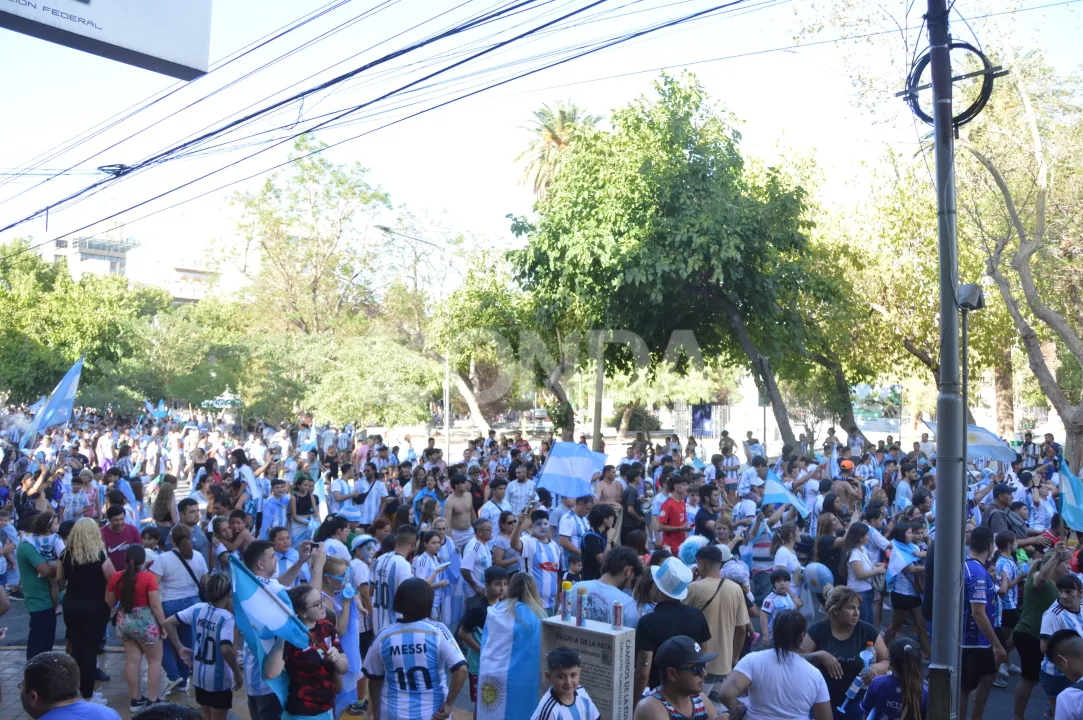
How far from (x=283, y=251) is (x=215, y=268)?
3.96m

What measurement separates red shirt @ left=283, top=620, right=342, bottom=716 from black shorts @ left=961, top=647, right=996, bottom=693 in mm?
4914

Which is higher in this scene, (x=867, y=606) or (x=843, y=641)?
(x=843, y=641)

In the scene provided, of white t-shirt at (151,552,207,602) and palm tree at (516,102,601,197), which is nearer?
white t-shirt at (151,552,207,602)

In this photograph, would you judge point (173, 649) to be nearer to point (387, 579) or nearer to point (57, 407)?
point (387, 579)

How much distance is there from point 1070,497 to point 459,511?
260 inches

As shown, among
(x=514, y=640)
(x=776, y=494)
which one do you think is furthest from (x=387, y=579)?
(x=776, y=494)

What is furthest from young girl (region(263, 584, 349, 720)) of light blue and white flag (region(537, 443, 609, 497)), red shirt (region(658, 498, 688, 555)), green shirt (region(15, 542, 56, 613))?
red shirt (region(658, 498, 688, 555))

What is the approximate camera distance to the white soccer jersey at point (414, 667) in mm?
5582

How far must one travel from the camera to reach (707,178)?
23266mm

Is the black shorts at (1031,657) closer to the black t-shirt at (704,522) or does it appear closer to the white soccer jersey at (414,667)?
the black t-shirt at (704,522)

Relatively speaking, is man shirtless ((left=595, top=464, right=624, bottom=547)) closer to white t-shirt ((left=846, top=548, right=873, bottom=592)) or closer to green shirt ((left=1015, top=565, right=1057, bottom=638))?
white t-shirt ((left=846, top=548, right=873, bottom=592))

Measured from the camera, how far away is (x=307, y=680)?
17.8ft

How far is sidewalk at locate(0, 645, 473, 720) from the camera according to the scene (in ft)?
26.6

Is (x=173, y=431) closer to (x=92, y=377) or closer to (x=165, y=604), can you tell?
(x=165, y=604)
